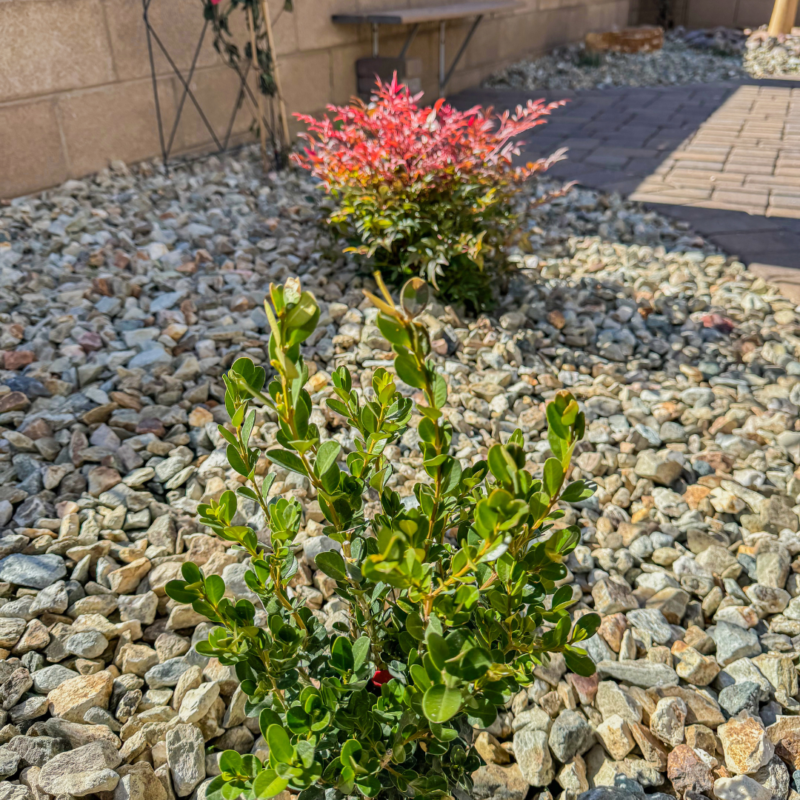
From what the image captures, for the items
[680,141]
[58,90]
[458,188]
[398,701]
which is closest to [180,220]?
[58,90]

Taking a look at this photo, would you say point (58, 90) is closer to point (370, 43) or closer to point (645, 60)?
point (370, 43)

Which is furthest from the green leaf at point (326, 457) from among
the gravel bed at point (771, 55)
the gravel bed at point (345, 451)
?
the gravel bed at point (771, 55)

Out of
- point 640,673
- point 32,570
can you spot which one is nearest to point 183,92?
point 32,570

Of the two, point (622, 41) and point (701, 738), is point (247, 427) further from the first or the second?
point (622, 41)

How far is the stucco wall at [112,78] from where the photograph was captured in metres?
3.27

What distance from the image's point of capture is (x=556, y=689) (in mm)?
1392

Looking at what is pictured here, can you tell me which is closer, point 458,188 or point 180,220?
point 458,188

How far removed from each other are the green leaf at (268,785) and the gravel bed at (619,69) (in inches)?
290

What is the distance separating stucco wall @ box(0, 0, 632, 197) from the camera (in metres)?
3.27

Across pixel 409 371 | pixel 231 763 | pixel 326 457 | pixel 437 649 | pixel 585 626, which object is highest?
pixel 409 371

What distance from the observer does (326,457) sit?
88cm

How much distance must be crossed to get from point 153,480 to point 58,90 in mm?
2530

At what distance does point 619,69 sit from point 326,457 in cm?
874

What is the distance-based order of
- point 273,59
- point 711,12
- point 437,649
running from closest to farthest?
point 437,649 → point 273,59 → point 711,12
